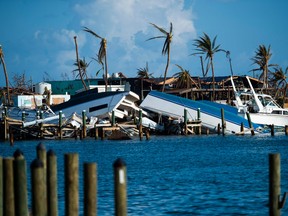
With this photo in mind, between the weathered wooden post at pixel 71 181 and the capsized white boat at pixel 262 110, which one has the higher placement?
the capsized white boat at pixel 262 110

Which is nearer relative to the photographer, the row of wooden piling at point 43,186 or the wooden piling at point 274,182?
the row of wooden piling at point 43,186

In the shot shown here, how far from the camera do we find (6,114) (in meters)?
73.8

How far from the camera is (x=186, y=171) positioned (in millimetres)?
41844

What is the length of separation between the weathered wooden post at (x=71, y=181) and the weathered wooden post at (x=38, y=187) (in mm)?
487

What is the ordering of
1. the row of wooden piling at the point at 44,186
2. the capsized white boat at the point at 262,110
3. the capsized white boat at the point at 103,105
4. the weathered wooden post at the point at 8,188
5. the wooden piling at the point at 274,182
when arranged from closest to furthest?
the row of wooden piling at the point at 44,186 → the weathered wooden post at the point at 8,188 → the wooden piling at the point at 274,182 → the capsized white boat at the point at 103,105 → the capsized white boat at the point at 262,110

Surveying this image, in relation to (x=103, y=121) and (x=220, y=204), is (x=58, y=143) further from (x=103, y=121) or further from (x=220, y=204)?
(x=220, y=204)

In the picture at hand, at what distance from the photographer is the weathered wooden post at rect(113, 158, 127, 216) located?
15227 mm

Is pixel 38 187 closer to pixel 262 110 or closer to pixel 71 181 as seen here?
pixel 71 181

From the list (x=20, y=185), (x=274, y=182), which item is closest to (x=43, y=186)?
(x=20, y=185)

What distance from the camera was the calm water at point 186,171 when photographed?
2830 centimetres

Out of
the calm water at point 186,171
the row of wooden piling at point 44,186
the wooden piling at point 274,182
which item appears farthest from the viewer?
the calm water at point 186,171

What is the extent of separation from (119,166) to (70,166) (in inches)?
56.8

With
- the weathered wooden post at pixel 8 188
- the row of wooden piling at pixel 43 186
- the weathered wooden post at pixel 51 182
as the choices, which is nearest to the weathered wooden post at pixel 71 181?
the row of wooden piling at pixel 43 186

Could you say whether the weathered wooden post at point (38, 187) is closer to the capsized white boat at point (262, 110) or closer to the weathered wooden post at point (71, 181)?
the weathered wooden post at point (71, 181)
